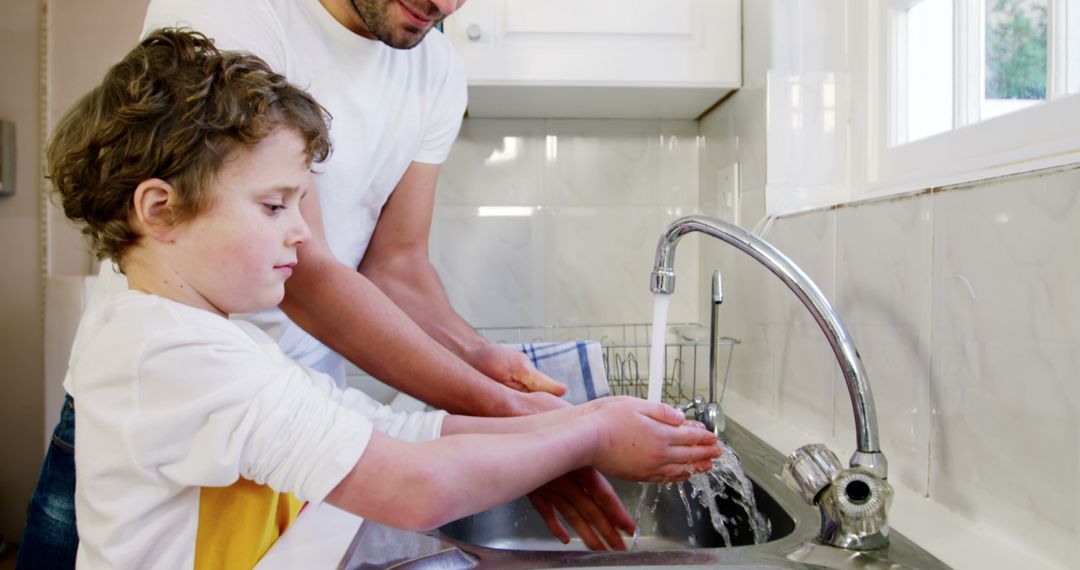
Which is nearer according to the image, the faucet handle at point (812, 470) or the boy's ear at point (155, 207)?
the boy's ear at point (155, 207)

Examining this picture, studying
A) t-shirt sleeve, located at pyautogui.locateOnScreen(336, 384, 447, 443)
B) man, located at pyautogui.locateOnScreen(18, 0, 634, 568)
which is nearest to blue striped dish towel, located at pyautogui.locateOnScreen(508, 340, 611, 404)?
man, located at pyautogui.locateOnScreen(18, 0, 634, 568)

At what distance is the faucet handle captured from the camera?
705 mm

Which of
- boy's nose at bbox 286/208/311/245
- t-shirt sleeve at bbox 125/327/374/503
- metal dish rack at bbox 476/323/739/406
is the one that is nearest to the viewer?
t-shirt sleeve at bbox 125/327/374/503

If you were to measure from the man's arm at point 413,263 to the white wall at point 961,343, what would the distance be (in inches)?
20.0

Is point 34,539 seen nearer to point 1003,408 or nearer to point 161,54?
point 161,54

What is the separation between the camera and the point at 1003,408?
686 millimetres

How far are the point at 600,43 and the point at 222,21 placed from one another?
76 cm

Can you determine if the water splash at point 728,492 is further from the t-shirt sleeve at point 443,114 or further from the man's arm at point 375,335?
the t-shirt sleeve at point 443,114

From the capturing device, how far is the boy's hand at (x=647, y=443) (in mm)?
702

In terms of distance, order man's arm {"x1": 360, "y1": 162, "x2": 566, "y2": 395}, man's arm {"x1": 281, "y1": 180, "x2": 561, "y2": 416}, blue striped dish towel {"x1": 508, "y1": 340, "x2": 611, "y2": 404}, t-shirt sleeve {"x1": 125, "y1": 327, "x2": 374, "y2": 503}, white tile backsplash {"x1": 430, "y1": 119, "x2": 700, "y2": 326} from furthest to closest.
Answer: white tile backsplash {"x1": 430, "y1": 119, "x2": 700, "y2": 326}, blue striped dish towel {"x1": 508, "y1": 340, "x2": 611, "y2": 404}, man's arm {"x1": 360, "y1": 162, "x2": 566, "y2": 395}, man's arm {"x1": 281, "y1": 180, "x2": 561, "y2": 416}, t-shirt sleeve {"x1": 125, "y1": 327, "x2": 374, "y2": 503}

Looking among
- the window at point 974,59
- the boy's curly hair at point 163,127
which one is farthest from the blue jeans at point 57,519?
the window at point 974,59

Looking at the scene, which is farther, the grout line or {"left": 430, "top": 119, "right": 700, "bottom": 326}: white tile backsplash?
{"left": 430, "top": 119, "right": 700, "bottom": 326}: white tile backsplash

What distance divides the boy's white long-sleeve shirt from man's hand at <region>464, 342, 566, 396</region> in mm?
370

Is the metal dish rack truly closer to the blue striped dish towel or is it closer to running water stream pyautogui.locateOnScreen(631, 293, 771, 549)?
the blue striped dish towel
